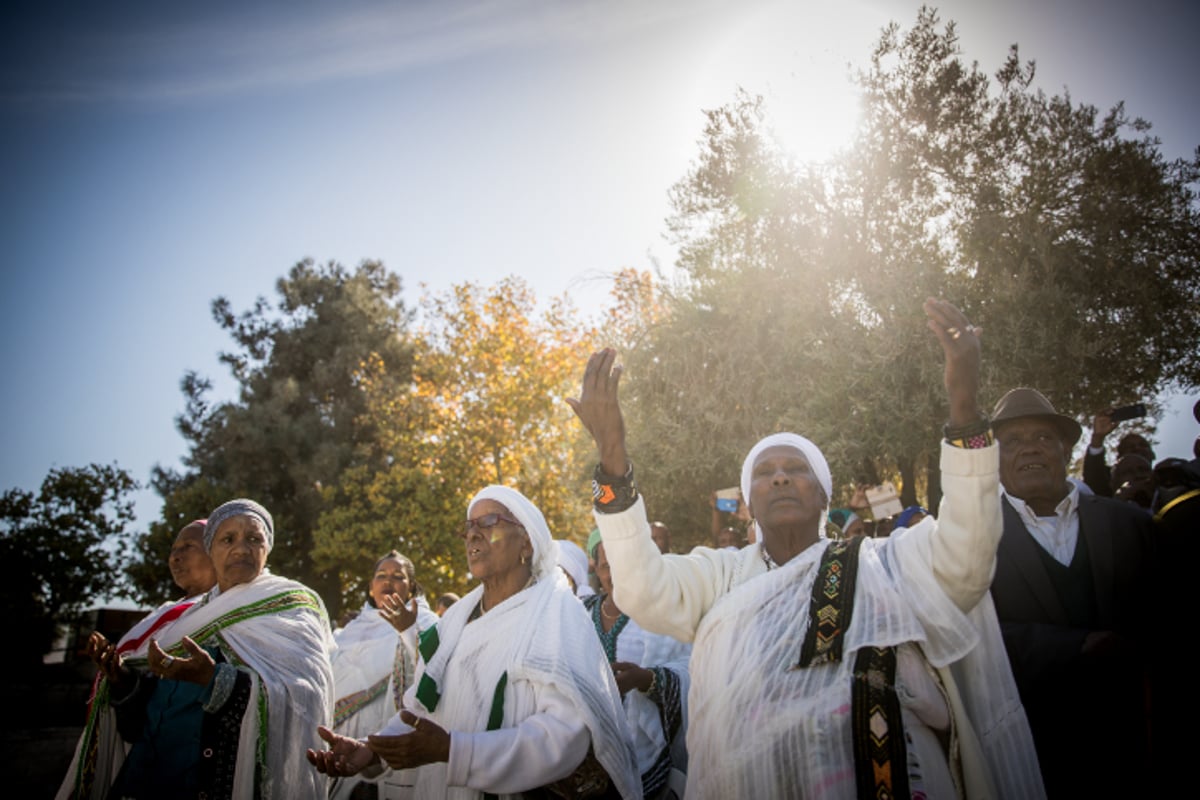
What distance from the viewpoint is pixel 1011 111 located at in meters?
11.3

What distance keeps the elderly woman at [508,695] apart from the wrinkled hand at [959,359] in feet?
6.25

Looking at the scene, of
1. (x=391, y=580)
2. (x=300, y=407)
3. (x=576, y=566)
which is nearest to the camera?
(x=391, y=580)

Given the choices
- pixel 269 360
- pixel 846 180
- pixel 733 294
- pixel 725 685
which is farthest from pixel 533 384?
pixel 725 685

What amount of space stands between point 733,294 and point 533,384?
1044 cm

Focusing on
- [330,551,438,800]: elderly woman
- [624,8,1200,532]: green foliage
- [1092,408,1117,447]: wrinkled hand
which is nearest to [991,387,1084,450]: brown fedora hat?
[1092,408,1117,447]: wrinkled hand

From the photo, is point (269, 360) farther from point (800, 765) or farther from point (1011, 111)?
point (800, 765)

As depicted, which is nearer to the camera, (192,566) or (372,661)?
(192,566)

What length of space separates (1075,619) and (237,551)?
14.4 feet

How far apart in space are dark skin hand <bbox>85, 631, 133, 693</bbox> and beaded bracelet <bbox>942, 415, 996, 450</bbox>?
411cm

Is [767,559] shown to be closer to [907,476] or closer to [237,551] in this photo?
[237,551]

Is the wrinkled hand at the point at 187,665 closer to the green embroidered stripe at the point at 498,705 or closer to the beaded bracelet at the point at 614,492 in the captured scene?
the green embroidered stripe at the point at 498,705

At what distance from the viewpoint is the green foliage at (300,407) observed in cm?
2814

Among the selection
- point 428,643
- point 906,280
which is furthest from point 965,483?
point 906,280

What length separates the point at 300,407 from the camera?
101 feet
